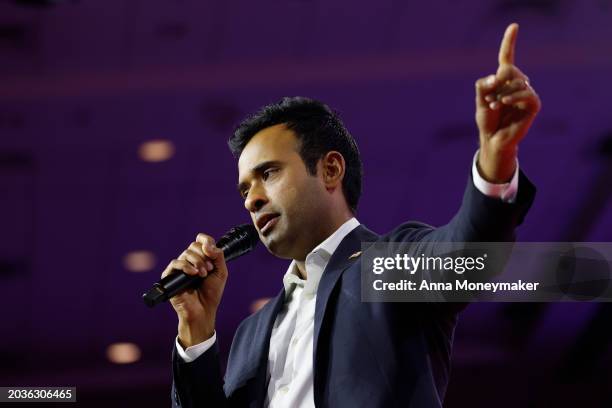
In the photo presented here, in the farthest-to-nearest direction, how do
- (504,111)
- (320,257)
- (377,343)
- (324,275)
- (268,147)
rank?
1. (268,147)
2. (320,257)
3. (324,275)
4. (377,343)
5. (504,111)

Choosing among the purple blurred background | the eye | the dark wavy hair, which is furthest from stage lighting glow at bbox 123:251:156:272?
the eye

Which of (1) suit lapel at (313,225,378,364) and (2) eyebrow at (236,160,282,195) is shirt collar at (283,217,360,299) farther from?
(2) eyebrow at (236,160,282,195)

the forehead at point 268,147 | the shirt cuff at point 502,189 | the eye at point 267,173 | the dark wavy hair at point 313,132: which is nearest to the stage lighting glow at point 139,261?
the dark wavy hair at point 313,132

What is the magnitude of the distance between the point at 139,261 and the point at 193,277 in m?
1.57

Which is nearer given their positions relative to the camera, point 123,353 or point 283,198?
point 283,198

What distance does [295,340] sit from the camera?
1.68m

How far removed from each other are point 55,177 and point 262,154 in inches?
61.2

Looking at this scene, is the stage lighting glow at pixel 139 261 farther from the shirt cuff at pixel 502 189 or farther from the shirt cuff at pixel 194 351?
the shirt cuff at pixel 502 189

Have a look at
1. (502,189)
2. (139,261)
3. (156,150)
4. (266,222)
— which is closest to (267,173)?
(266,222)

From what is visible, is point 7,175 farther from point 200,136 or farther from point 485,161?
point 485,161

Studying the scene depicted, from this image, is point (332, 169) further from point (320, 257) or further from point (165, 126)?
point (165, 126)

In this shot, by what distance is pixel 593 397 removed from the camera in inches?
147

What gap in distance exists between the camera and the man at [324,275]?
1.21m

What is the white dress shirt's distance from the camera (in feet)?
5.17
